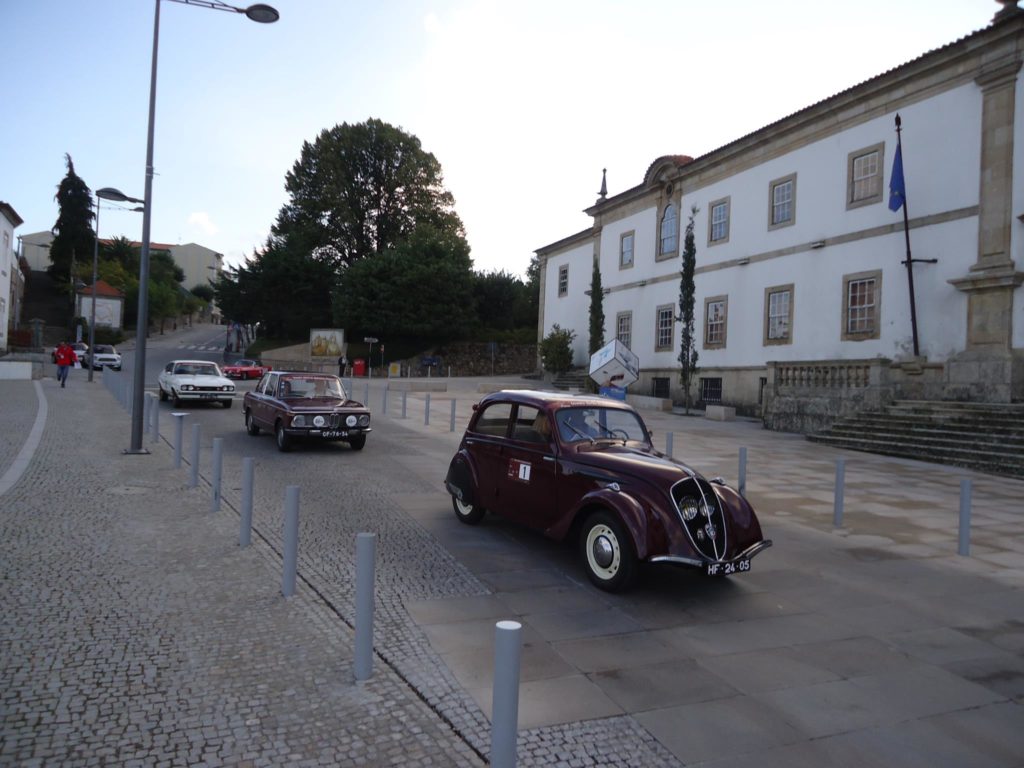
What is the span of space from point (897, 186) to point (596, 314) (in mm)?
18080

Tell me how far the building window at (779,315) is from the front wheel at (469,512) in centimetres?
1922

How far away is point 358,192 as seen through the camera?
186 ft

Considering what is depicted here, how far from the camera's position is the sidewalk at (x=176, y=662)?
3400 mm

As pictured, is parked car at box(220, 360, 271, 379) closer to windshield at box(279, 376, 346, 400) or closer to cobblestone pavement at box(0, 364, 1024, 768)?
windshield at box(279, 376, 346, 400)

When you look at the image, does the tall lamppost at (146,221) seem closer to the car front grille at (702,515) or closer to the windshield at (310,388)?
the windshield at (310,388)

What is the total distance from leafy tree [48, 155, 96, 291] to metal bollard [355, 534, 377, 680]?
275ft

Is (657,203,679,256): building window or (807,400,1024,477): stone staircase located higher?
(657,203,679,256): building window

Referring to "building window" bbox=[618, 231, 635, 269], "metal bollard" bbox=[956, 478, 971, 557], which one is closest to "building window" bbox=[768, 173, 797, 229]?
"building window" bbox=[618, 231, 635, 269]

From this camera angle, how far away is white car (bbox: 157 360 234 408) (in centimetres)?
2092

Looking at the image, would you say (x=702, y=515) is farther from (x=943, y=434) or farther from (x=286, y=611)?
(x=943, y=434)

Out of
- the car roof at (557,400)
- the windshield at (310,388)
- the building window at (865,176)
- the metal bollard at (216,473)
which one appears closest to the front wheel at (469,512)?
the car roof at (557,400)

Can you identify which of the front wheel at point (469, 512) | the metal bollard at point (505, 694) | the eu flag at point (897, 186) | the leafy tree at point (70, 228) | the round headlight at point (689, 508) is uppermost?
the leafy tree at point (70, 228)

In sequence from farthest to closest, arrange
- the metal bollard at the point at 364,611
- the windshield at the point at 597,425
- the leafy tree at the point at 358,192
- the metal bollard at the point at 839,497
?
the leafy tree at the point at 358,192, the metal bollard at the point at 839,497, the windshield at the point at 597,425, the metal bollard at the point at 364,611

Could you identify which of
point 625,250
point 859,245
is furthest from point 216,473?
point 625,250
